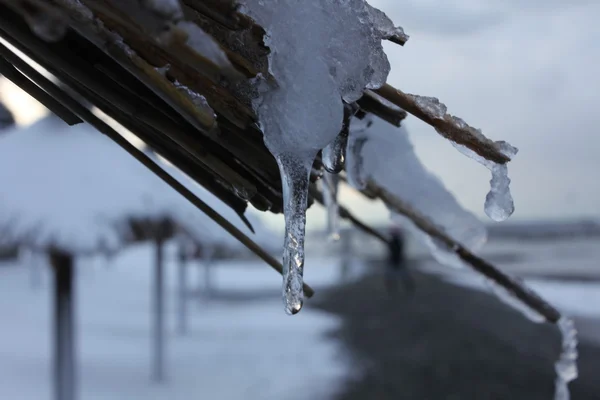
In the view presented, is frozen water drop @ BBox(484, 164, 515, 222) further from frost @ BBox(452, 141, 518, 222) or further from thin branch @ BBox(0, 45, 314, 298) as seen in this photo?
thin branch @ BBox(0, 45, 314, 298)

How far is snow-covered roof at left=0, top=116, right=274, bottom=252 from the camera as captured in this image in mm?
4449

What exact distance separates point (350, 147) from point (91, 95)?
0.62 m

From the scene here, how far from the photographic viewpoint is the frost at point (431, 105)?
2.81 ft

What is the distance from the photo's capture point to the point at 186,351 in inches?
314

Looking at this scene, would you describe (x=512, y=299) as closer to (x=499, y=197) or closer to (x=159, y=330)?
(x=499, y=197)

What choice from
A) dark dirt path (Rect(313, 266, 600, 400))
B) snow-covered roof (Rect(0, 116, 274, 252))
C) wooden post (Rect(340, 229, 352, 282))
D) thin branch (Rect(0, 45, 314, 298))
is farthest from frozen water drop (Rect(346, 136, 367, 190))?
wooden post (Rect(340, 229, 352, 282))

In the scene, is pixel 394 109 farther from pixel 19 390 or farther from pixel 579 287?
pixel 579 287

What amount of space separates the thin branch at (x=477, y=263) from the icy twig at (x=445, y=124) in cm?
73

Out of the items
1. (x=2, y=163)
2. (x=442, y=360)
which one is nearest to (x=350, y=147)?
(x=2, y=163)

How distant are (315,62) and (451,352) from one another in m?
7.20

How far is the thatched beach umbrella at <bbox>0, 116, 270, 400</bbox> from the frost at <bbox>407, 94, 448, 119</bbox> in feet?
11.2

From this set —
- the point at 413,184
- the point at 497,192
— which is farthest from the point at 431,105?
the point at 413,184

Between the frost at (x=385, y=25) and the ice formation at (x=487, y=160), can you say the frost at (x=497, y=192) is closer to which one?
the ice formation at (x=487, y=160)

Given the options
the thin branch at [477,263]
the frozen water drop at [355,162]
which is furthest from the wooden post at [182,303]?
the frozen water drop at [355,162]
